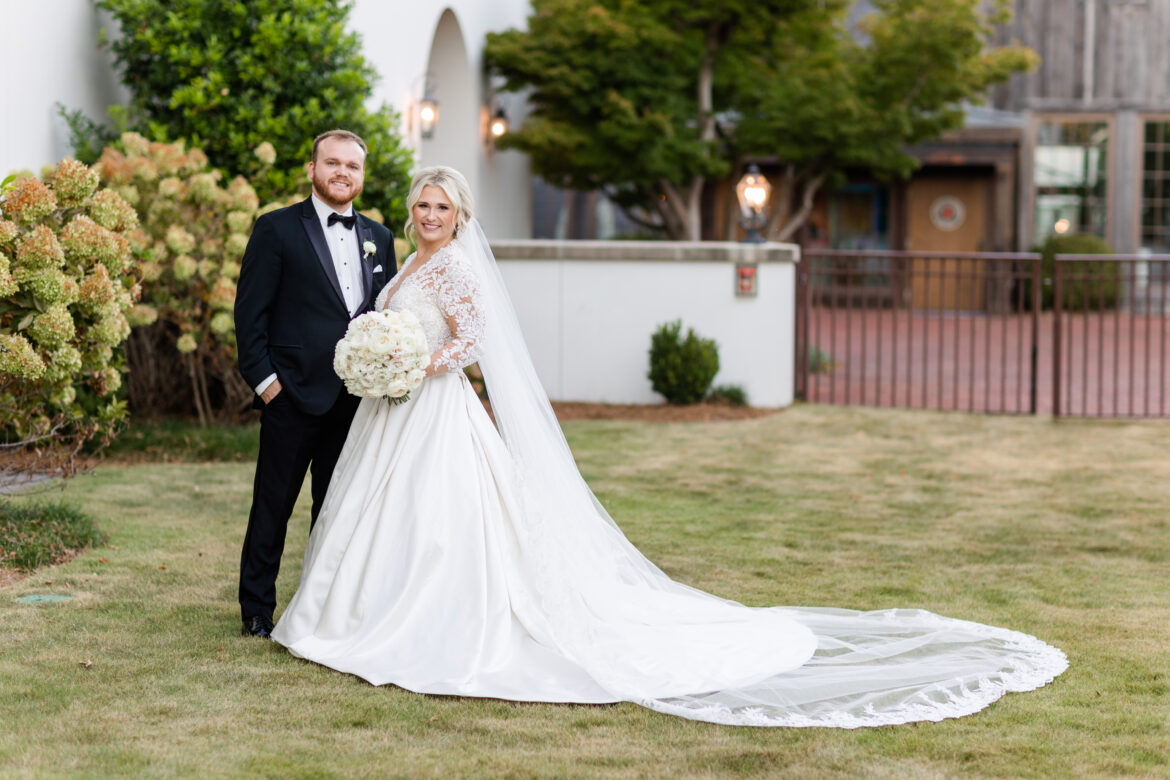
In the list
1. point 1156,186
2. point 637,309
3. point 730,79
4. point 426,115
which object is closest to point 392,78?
point 426,115

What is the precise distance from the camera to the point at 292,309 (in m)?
4.88

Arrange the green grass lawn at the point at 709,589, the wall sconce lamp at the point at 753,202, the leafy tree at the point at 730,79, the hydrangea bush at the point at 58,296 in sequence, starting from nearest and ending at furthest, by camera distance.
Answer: the green grass lawn at the point at 709,589 < the hydrangea bush at the point at 58,296 < the wall sconce lamp at the point at 753,202 < the leafy tree at the point at 730,79

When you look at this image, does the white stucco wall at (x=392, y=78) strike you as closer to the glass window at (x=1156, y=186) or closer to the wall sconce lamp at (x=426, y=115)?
the wall sconce lamp at (x=426, y=115)

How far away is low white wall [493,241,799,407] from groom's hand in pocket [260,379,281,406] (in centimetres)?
758

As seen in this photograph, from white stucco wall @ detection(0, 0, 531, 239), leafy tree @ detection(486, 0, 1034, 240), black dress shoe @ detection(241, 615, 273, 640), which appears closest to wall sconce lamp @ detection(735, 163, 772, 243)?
white stucco wall @ detection(0, 0, 531, 239)

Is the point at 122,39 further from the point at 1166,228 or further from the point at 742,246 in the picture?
the point at 1166,228

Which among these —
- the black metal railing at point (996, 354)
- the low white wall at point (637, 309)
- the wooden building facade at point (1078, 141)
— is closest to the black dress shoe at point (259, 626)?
the black metal railing at point (996, 354)

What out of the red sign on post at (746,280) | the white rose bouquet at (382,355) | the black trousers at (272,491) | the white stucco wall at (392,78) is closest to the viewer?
the white rose bouquet at (382,355)

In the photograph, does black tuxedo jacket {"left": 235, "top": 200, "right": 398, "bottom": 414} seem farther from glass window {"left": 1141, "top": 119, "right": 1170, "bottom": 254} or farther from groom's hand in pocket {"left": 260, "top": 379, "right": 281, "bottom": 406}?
glass window {"left": 1141, "top": 119, "right": 1170, "bottom": 254}

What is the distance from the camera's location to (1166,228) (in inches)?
924

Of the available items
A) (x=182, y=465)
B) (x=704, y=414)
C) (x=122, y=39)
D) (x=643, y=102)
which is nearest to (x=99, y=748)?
(x=182, y=465)

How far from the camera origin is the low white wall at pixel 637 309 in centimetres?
1227

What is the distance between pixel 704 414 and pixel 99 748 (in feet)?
27.6

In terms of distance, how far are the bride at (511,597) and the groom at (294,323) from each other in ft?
0.58
